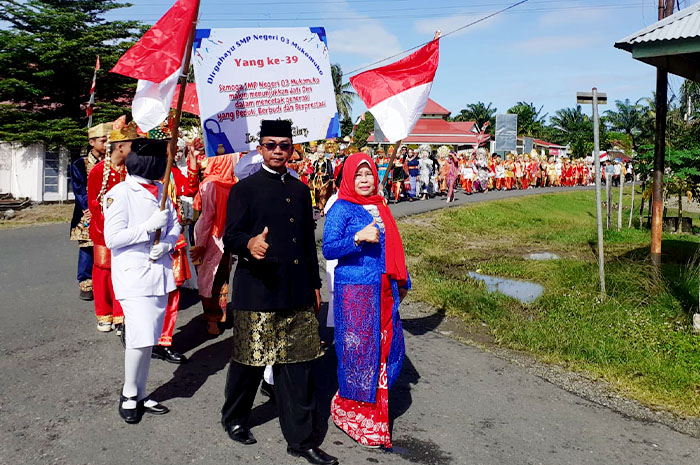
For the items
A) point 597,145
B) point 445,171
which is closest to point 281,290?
point 597,145

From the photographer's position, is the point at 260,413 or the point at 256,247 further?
the point at 260,413

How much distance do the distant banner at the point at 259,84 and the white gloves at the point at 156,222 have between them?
1121mm

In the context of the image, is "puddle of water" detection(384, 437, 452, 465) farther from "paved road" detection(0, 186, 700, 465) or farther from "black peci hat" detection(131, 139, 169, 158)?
"black peci hat" detection(131, 139, 169, 158)

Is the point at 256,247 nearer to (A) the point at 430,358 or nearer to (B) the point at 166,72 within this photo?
(B) the point at 166,72

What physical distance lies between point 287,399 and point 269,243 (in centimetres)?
94

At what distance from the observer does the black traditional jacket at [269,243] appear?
3791 mm

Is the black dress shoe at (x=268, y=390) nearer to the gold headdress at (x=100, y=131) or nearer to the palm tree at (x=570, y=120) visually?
the gold headdress at (x=100, y=131)

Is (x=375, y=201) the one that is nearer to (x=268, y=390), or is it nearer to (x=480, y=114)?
(x=268, y=390)

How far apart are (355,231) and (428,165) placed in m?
20.4

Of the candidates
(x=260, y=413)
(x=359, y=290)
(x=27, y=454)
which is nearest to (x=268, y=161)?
(x=359, y=290)

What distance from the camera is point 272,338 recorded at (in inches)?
150

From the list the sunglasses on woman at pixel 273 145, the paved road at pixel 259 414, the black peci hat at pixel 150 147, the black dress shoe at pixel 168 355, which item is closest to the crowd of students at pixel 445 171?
the black dress shoe at pixel 168 355

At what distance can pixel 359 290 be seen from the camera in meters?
4.10

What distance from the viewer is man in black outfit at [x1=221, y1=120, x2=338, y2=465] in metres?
3.78
